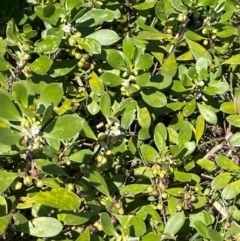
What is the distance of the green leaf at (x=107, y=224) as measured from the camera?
1604 millimetres

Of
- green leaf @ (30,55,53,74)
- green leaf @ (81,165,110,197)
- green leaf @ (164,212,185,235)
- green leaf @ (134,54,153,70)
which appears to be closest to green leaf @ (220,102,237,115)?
green leaf @ (134,54,153,70)

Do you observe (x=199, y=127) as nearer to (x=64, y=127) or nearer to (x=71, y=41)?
(x=71, y=41)

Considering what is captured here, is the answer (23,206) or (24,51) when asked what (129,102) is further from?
(23,206)

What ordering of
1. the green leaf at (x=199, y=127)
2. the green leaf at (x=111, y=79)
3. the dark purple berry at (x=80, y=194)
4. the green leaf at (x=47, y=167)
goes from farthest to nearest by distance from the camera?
1. the green leaf at (x=199, y=127)
2. the green leaf at (x=111, y=79)
3. the dark purple berry at (x=80, y=194)
4. the green leaf at (x=47, y=167)

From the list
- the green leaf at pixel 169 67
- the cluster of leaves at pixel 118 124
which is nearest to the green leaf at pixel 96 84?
the cluster of leaves at pixel 118 124

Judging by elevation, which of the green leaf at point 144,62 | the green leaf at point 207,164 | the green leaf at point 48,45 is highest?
the green leaf at point 48,45

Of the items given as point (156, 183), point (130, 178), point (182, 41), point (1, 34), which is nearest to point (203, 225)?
point (156, 183)

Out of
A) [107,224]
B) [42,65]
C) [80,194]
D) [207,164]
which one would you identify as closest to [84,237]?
[107,224]

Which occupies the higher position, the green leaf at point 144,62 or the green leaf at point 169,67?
the green leaf at point 144,62

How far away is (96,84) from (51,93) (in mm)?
497

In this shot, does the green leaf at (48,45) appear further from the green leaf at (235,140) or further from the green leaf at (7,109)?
the green leaf at (235,140)

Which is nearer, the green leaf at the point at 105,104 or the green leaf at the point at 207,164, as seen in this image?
the green leaf at the point at 105,104

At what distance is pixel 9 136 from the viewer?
1.37m

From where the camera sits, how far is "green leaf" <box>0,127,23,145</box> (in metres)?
1.35
